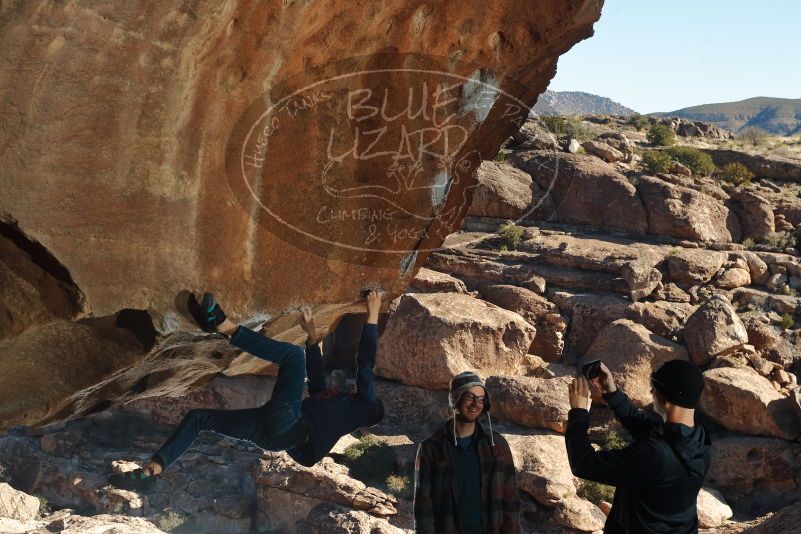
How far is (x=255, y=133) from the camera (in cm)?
471

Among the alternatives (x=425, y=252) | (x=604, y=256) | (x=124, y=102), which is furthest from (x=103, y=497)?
(x=124, y=102)

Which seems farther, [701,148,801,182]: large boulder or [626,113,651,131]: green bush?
[626,113,651,131]: green bush

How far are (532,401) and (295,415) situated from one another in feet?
43.7

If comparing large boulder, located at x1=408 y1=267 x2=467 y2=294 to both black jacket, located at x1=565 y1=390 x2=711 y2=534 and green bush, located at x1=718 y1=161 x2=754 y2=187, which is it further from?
black jacket, located at x1=565 y1=390 x2=711 y2=534

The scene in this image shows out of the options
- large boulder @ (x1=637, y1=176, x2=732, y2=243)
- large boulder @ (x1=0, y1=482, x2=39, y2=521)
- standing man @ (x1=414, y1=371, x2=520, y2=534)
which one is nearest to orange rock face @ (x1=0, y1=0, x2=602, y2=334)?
standing man @ (x1=414, y1=371, x2=520, y2=534)

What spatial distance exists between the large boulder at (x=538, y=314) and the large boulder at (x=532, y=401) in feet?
6.73

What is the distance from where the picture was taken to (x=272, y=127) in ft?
15.7

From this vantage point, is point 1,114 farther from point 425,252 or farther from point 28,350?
point 425,252

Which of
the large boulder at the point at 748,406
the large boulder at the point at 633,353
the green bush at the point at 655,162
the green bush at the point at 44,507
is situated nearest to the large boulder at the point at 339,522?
the large boulder at the point at 633,353

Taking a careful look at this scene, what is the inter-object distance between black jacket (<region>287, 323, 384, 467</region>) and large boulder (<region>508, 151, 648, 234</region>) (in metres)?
19.3

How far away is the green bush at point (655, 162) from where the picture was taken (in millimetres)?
26141

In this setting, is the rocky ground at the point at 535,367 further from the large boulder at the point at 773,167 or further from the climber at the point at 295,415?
the climber at the point at 295,415

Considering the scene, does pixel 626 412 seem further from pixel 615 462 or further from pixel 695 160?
pixel 695 160

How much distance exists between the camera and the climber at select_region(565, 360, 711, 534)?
3.40m
